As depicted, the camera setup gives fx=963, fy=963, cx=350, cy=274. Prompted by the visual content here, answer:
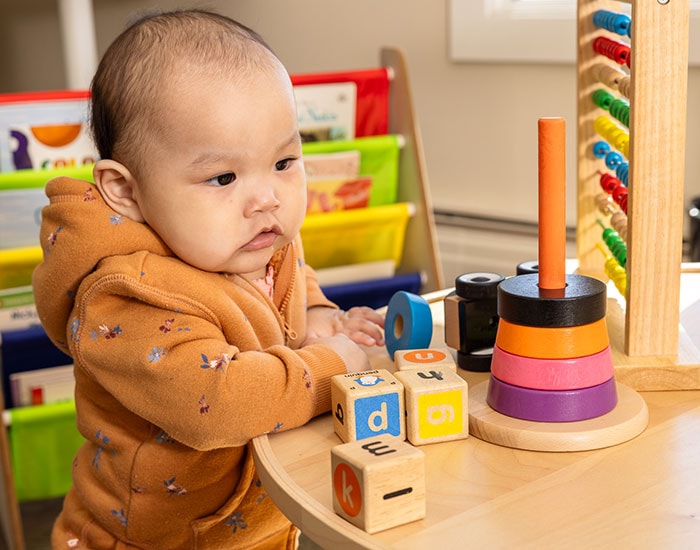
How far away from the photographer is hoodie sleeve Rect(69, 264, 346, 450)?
694 mm

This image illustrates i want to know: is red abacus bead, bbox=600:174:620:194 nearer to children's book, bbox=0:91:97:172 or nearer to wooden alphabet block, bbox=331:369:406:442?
wooden alphabet block, bbox=331:369:406:442

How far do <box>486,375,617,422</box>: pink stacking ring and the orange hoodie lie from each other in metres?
0.15

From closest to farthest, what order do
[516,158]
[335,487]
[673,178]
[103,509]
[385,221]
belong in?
[335,487]
[673,178]
[103,509]
[385,221]
[516,158]

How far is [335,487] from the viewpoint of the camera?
1.91 feet

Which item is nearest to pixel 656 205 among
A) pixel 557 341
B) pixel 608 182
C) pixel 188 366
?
pixel 557 341

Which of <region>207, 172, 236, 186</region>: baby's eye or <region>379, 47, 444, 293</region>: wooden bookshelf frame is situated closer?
<region>207, 172, 236, 186</region>: baby's eye

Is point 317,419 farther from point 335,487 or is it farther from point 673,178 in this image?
point 673,178

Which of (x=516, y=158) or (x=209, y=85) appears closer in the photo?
(x=209, y=85)

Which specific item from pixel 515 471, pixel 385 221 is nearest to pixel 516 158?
pixel 385 221

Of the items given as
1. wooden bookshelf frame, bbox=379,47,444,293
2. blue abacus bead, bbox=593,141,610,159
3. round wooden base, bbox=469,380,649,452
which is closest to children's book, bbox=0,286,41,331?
wooden bookshelf frame, bbox=379,47,444,293

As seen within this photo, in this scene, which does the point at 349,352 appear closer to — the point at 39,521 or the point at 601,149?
the point at 601,149

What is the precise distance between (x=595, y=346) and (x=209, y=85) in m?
0.35

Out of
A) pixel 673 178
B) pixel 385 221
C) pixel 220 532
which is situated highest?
pixel 673 178

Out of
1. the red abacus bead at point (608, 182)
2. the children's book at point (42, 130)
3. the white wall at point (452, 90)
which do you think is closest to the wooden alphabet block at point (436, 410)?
the red abacus bead at point (608, 182)
